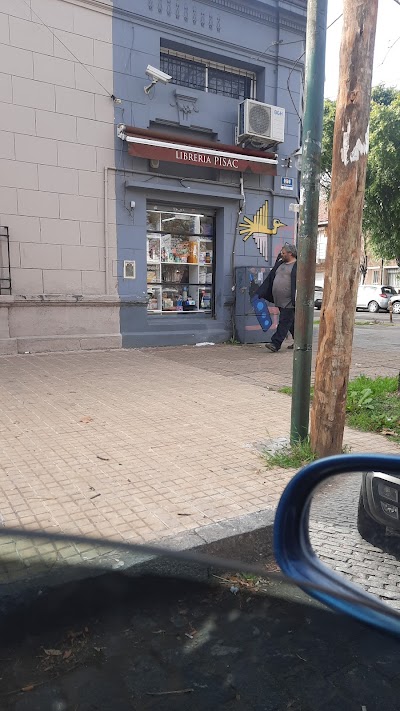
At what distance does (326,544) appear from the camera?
127cm

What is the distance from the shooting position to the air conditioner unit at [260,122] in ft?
33.8

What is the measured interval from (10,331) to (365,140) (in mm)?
6918

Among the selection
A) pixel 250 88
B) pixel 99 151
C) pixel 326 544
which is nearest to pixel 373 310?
pixel 250 88

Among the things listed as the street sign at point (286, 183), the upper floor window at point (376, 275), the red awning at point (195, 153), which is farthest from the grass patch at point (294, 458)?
the upper floor window at point (376, 275)

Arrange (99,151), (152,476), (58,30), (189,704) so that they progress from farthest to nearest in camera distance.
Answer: (99,151) → (58,30) → (152,476) → (189,704)

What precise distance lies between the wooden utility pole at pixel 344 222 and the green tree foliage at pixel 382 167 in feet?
48.4

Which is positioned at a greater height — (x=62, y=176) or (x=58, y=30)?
(x=58, y=30)

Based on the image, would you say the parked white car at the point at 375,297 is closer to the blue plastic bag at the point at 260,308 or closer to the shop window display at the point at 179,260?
the blue plastic bag at the point at 260,308

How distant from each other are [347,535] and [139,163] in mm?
9534

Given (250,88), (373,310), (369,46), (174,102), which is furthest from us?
(373,310)

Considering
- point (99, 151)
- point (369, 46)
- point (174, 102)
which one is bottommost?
point (369, 46)

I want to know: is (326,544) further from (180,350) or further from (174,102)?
(174,102)

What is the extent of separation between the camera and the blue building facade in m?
9.53

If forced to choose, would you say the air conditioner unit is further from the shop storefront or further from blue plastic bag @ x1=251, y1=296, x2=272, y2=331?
blue plastic bag @ x1=251, y1=296, x2=272, y2=331
